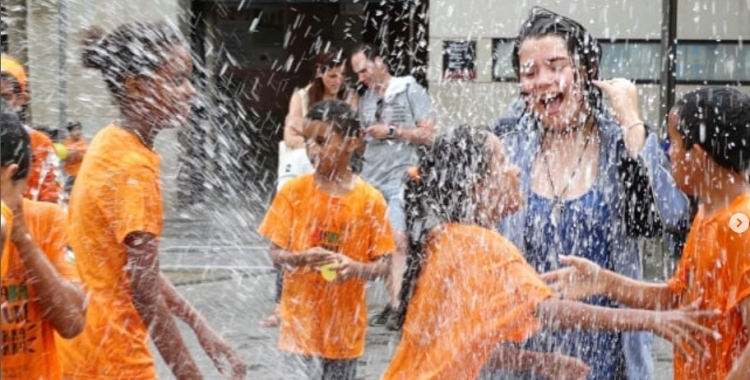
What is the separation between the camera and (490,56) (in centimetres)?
1412

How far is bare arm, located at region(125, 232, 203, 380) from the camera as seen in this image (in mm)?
3756

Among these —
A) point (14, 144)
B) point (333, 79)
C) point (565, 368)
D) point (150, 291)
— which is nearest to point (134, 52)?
point (150, 291)

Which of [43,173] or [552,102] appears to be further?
[43,173]

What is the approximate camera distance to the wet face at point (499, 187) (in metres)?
3.70

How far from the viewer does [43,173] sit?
15.3 feet

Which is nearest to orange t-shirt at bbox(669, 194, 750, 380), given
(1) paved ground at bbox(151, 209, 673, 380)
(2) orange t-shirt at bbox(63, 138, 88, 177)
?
(1) paved ground at bbox(151, 209, 673, 380)

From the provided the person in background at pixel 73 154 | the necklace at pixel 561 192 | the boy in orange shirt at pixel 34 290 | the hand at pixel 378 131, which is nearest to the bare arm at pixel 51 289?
the boy in orange shirt at pixel 34 290

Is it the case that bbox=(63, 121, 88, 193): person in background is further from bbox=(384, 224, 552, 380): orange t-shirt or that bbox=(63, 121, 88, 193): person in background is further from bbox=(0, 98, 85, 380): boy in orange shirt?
bbox=(384, 224, 552, 380): orange t-shirt

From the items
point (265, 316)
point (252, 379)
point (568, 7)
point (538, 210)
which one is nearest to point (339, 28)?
point (568, 7)

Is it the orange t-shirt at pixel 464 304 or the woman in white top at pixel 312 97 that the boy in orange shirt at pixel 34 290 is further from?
the woman in white top at pixel 312 97

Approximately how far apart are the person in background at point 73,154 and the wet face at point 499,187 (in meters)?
3.23

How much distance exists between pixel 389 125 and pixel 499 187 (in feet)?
15.3

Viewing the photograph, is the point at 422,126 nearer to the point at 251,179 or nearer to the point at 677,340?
the point at 677,340

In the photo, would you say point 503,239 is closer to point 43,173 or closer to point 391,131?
point 43,173
